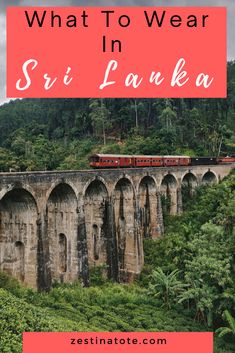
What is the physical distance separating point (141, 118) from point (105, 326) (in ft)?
207

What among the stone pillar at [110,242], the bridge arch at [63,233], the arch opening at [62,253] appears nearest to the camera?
the bridge arch at [63,233]

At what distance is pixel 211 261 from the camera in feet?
66.3

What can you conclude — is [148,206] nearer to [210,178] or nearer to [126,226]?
[126,226]

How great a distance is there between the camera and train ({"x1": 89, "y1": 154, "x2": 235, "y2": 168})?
3278cm

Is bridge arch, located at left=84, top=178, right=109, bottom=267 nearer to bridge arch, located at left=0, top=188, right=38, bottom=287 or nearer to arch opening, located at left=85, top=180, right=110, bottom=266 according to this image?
arch opening, located at left=85, top=180, right=110, bottom=266

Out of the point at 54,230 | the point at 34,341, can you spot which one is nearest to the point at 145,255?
the point at 54,230

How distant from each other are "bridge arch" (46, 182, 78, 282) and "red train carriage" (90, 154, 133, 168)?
7704 millimetres

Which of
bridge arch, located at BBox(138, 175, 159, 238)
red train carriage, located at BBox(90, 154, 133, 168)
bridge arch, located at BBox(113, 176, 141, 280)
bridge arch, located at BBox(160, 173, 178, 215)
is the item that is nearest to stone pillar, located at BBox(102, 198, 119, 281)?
bridge arch, located at BBox(113, 176, 141, 280)

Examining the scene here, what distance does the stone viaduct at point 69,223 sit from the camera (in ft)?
72.4

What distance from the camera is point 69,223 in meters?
25.5

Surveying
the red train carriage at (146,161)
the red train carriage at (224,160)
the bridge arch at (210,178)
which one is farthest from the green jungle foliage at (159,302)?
the red train carriage at (224,160)

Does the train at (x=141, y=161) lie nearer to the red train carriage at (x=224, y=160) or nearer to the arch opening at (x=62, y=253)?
the red train carriage at (x=224, y=160)

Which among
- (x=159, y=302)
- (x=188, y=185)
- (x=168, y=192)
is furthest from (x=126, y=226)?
(x=188, y=185)

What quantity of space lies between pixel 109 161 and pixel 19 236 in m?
13.0
